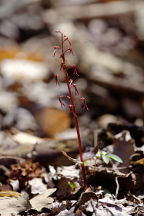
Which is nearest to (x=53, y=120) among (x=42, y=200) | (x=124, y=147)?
(x=124, y=147)

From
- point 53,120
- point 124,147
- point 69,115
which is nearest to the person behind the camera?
point 124,147

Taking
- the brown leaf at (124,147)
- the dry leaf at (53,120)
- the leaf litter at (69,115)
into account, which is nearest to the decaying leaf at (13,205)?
the leaf litter at (69,115)

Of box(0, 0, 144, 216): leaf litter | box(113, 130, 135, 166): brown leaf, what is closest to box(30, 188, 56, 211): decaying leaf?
box(0, 0, 144, 216): leaf litter

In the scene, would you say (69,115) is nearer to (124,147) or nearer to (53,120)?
(53,120)

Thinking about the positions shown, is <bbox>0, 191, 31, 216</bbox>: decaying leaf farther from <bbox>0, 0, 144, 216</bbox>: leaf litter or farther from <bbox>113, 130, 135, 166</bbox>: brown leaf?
<bbox>113, 130, 135, 166</bbox>: brown leaf

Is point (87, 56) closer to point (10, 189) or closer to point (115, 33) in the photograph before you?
point (115, 33)

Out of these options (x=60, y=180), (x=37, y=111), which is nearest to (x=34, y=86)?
(x=37, y=111)

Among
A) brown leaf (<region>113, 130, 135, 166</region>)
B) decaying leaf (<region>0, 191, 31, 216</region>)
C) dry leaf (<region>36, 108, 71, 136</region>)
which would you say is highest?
dry leaf (<region>36, 108, 71, 136</region>)

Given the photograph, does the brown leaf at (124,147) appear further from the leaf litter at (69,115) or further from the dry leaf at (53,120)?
the dry leaf at (53,120)

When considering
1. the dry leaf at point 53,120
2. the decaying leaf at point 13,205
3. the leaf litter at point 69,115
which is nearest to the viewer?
the decaying leaf at point 13,205

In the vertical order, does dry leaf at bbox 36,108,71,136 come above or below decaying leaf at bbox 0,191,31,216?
above

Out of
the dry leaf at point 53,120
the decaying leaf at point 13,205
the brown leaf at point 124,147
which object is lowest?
the decaying leaf at point 13,205
